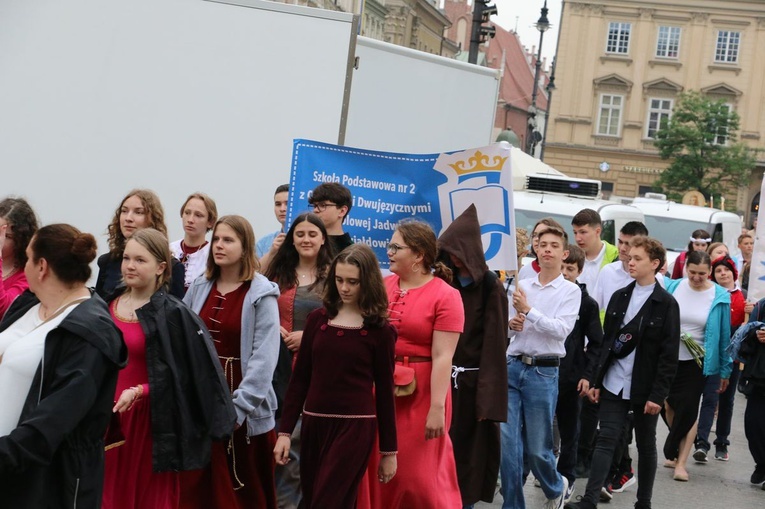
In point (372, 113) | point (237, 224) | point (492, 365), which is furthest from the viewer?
point (372, 113)

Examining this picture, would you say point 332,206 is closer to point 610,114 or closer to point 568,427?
point 568,427

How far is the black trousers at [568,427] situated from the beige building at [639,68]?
6337cm

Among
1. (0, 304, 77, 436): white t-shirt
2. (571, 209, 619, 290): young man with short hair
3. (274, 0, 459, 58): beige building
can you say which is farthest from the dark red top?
(274, 0, 459, 58): beige building

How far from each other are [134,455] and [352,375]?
3.65ft

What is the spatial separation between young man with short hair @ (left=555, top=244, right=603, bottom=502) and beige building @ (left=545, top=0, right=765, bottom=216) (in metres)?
63.4

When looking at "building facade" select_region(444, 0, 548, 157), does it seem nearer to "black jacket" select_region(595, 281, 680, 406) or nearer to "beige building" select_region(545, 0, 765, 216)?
"beige building" select_region(545, 0, 765, 216)

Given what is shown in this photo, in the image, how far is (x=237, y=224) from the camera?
6609mm

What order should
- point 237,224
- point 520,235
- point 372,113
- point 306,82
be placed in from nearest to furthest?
point 237,224 < point 520,235 < point 306,82 < point 372,113

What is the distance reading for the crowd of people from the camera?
4.75m

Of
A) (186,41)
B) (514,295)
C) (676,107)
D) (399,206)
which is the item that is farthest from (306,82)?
(676,107)

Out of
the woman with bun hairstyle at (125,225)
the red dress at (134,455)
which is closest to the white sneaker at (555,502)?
the woman with bun hairstyle at (125,225)

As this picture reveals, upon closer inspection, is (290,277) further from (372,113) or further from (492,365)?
(372,113)

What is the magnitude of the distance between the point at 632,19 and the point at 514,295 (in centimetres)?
6726

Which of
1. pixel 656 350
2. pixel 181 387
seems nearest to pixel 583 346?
pixel 656 350
